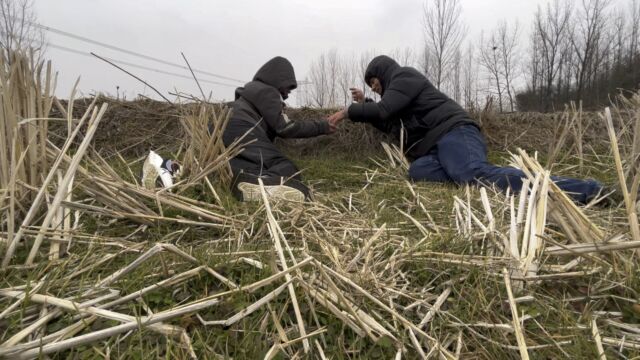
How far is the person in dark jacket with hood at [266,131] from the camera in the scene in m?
1.97

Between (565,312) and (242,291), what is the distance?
0.91 m

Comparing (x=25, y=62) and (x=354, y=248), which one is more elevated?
(x=25, y=62)

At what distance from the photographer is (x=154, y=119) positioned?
444cm

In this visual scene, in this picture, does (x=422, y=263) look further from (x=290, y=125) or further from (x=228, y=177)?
(x=290, y=125)

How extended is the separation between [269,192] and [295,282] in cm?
89

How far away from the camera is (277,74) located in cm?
→ 300

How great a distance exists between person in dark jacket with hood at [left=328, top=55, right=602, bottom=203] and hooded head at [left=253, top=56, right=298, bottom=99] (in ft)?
1.73

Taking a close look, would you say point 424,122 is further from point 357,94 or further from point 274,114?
point 274,114

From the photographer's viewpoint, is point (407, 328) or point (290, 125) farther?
point (290, 125)

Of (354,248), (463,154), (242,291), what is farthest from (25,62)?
(463,154)

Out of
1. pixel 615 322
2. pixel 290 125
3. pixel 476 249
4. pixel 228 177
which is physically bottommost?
pixel 615 322

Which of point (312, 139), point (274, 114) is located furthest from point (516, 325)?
point (312, 139)

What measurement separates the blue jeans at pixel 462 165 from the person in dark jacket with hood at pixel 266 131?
93 centimetres

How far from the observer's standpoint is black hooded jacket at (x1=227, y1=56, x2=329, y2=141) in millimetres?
2678
